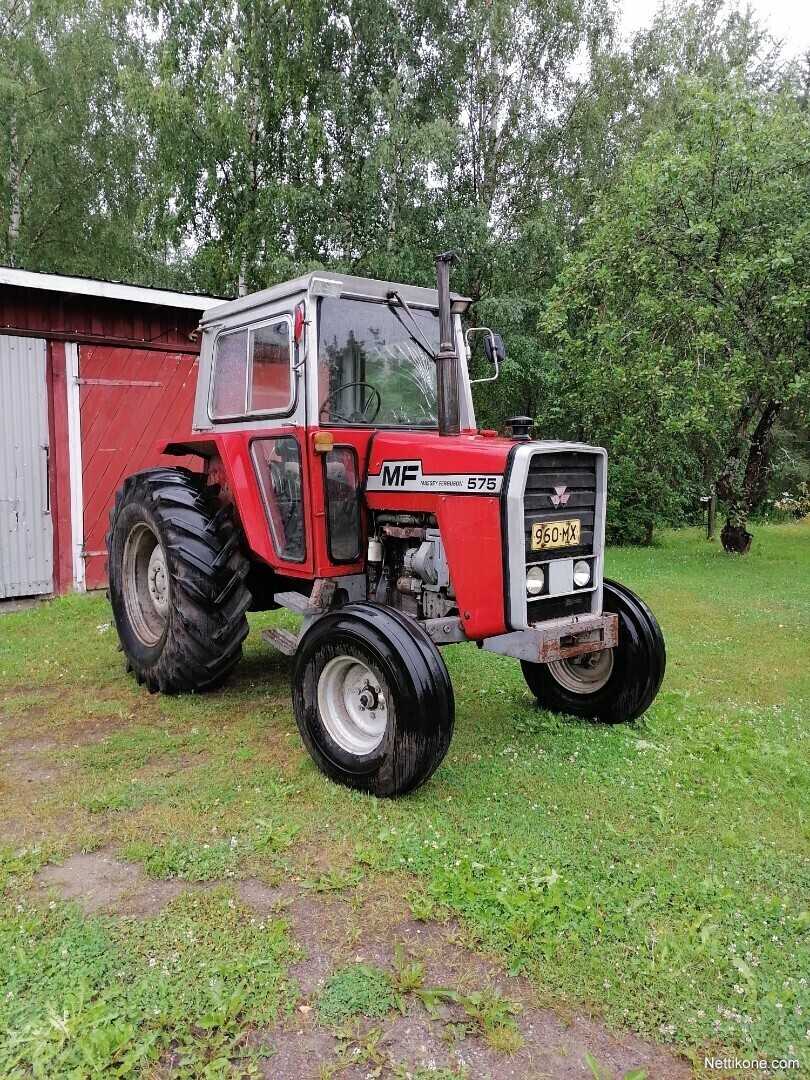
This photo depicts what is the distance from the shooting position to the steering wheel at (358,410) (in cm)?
422

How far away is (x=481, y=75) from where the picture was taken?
15.6m

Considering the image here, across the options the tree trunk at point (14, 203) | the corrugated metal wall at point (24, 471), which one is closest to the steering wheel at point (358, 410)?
the corrugated metal wall at point (24, 471)

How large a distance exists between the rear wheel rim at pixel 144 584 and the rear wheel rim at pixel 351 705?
1818 mm

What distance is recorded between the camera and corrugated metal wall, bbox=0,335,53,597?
Result: 7.48 m

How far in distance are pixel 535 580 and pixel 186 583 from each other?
2003mm

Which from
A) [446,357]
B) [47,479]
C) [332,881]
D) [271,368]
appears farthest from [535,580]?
[47,479]

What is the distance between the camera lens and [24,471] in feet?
25.1

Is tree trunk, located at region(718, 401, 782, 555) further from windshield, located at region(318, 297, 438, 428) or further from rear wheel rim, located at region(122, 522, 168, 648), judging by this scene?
rear wheel rim, located at region(122, 522, 168, 648)

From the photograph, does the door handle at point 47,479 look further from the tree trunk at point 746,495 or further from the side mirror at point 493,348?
the tree trunk at point 746,495

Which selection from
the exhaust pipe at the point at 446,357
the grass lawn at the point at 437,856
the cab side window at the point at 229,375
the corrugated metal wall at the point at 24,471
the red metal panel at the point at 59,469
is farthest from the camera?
the red metal panel at the point at 59,469

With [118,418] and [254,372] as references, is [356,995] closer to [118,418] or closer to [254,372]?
[254,372]

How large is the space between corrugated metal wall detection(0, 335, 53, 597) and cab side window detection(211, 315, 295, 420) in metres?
3.46

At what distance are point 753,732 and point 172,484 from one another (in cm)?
374
